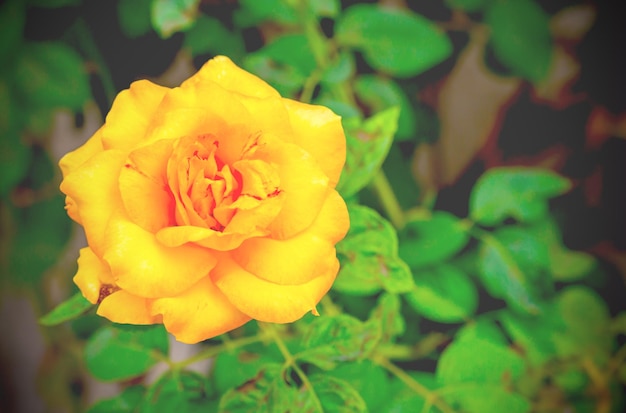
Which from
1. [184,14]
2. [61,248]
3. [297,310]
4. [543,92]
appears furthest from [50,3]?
[543,92]

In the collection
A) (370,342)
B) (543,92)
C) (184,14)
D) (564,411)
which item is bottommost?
(564,411)

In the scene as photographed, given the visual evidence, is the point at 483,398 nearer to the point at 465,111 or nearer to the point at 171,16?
the point at 465,111

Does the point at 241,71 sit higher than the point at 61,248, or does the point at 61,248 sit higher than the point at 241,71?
the point at 241,71

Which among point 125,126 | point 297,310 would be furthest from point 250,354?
point 125,126

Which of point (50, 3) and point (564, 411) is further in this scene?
point (564, 411)

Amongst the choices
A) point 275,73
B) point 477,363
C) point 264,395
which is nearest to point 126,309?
point 264,395

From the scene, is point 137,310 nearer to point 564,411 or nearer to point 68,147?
point 68,147
